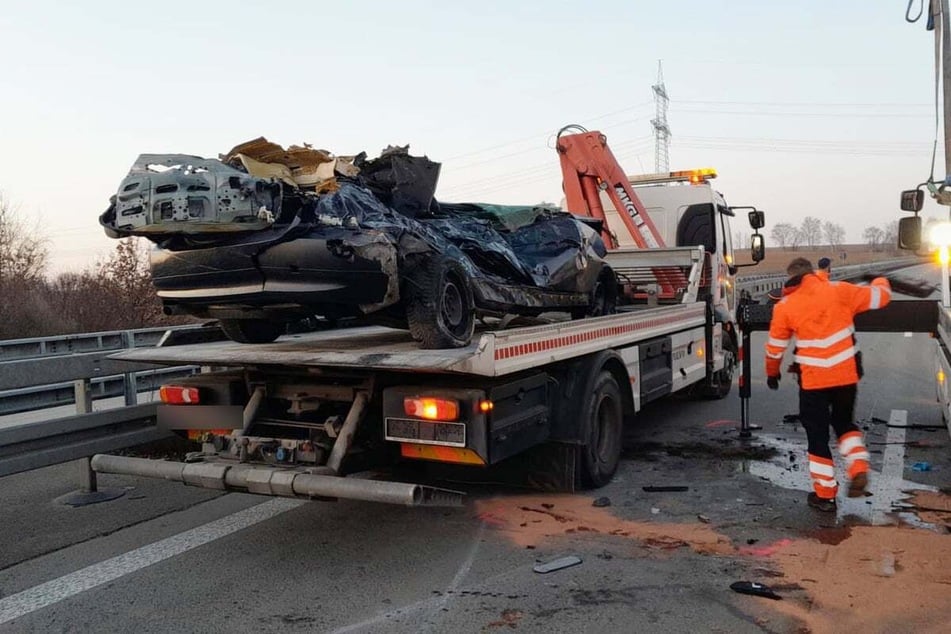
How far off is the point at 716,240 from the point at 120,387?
7150mm

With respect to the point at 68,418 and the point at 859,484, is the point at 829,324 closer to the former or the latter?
the point at 859,484

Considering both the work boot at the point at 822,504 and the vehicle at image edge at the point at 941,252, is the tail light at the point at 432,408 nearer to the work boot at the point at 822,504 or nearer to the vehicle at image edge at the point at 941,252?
the work boot at the point at 822,504

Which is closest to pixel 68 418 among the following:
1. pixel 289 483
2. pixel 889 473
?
pixel 289 483

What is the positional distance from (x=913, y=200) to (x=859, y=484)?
8.67ft

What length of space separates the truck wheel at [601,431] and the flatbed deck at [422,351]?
0.34 meters

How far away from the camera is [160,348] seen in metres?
6.09

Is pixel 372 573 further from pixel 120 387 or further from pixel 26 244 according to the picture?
pixel 26 244

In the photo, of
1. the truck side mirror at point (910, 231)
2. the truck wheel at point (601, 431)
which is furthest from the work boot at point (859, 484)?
the truck side mirror at point (910, 231)

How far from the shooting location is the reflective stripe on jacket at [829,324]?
546 centimetres

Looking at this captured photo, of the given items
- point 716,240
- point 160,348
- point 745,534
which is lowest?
point 745,534

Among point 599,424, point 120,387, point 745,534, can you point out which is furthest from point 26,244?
Result: point 745,534

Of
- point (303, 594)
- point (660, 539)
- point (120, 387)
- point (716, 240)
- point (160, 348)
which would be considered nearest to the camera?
point (303, 594)

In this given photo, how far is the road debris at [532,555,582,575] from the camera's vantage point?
176 inches

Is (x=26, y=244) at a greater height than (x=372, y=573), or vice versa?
(x=26, y=244)
